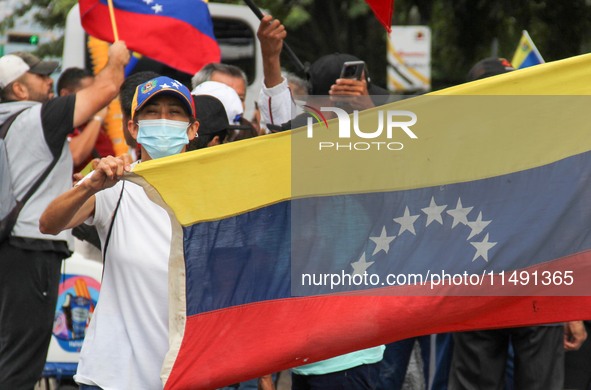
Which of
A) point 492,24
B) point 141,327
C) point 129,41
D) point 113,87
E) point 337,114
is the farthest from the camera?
point 492,24

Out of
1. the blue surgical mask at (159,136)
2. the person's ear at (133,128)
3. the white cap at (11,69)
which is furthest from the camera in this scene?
the white cap at (11,69)

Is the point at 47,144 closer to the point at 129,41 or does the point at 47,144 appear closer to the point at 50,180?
the point at 50,180

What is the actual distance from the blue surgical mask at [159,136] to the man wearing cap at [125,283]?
0.20m

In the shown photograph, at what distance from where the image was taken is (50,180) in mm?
7375

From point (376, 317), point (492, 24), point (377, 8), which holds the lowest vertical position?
→ point (492, 24)

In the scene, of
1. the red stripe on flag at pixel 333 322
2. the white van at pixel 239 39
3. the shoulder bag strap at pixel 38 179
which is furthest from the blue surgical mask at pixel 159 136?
the white van at pixel 239 39

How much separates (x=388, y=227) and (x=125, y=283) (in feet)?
3.89

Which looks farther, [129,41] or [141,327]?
[129,41]

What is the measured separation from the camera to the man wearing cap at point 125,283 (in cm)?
486

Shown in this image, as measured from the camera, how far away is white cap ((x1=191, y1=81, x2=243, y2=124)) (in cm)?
738

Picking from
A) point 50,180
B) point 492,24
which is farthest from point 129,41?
point 492,24

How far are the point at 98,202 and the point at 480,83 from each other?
1733mm

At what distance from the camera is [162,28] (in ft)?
28.9

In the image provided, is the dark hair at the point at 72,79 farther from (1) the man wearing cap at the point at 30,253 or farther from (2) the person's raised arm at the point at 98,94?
(2) the person's raised arm at the point at 98,94
